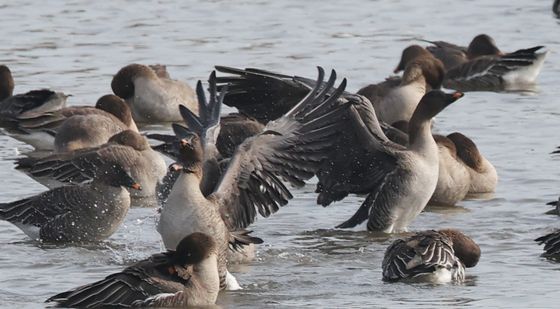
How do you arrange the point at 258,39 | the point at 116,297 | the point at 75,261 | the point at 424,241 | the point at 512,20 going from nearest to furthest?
the point at 116,297 < the point at 424,241 < the point at 75,261 < the point at 258,39 < the point at 512,20

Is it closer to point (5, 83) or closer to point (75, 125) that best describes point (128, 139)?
point (75, 125)

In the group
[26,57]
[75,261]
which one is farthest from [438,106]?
[26,57]

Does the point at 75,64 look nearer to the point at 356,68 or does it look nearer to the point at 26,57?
the point at 26,57

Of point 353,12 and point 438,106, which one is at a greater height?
point 438,106

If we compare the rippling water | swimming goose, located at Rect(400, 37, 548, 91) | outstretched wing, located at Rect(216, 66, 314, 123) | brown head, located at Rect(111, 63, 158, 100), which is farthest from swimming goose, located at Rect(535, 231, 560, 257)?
swimming goose, located at Rect(400, 37, 548, 91)

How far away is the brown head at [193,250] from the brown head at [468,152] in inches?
Answer: 219

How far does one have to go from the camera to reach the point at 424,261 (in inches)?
444

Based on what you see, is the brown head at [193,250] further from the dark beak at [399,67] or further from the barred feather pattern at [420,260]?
the dark beak at [399,67]

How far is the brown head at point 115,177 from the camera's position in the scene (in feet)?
43.3

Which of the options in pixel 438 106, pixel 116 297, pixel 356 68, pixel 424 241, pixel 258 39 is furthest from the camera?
pixel 258 39

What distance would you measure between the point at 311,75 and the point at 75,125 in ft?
18.7

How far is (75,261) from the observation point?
40.3ft

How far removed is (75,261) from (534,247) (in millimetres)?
3851

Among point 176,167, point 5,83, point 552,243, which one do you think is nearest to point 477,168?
point 552,243
